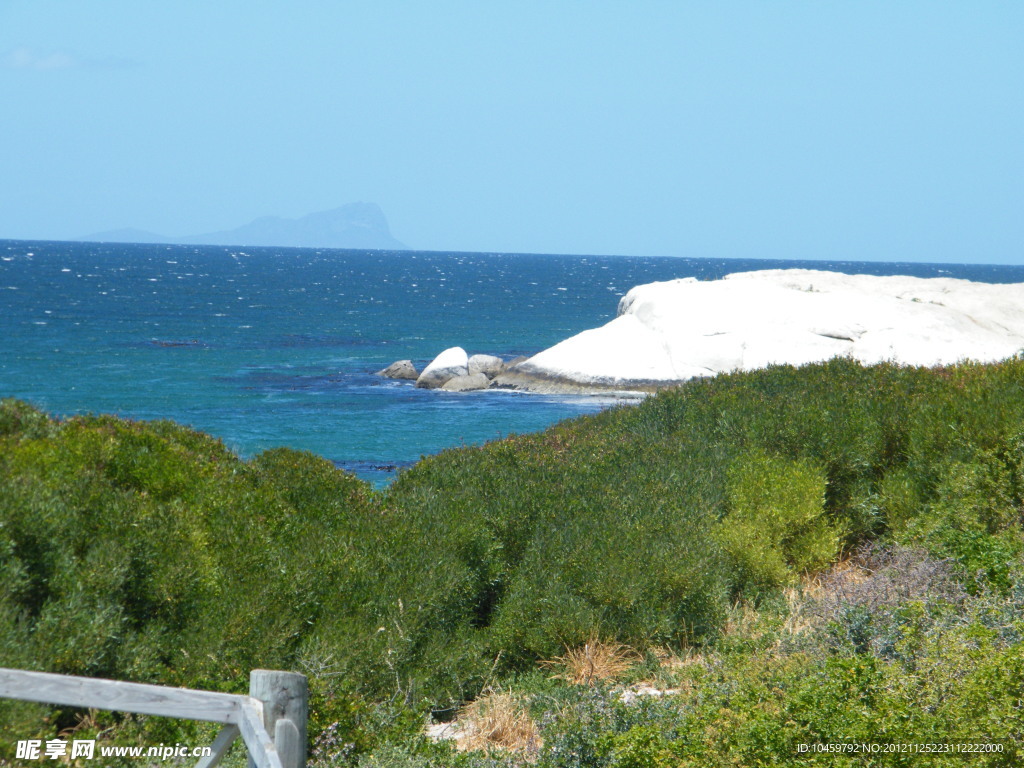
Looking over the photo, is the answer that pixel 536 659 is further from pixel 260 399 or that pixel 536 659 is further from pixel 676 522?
pixel 260 399

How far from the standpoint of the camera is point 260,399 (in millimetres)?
34500

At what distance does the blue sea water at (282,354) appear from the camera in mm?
29656

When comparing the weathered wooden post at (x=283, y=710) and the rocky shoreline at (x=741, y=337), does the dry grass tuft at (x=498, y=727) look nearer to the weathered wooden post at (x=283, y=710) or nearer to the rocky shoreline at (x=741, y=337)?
the weathered wooden post at (x=283, y=710)

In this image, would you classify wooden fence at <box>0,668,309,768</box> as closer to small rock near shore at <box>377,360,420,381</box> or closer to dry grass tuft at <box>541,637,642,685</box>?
dry grass tuft at <box>541,637,642,685</box>

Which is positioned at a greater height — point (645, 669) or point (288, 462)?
point (288, 462)

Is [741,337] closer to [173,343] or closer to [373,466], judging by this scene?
[373,466]

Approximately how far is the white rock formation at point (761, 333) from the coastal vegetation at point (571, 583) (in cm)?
2207

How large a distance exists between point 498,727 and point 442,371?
109ft

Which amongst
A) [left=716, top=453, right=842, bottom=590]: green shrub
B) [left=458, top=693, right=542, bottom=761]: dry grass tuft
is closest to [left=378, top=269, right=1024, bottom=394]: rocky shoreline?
[left=716, top=453, right=842, bottom=590]: green shrub

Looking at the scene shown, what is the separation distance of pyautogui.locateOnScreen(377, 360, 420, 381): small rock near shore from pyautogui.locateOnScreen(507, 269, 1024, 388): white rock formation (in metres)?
4.99

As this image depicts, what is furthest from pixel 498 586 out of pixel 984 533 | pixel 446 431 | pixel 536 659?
pixel 446 431

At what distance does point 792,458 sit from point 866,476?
90 cm

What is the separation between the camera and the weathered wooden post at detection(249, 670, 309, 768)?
315cm

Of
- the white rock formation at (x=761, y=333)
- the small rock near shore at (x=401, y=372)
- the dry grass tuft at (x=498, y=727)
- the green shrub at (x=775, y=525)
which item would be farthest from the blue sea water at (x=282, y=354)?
the dry grass tuft at (x=498, y=727)
